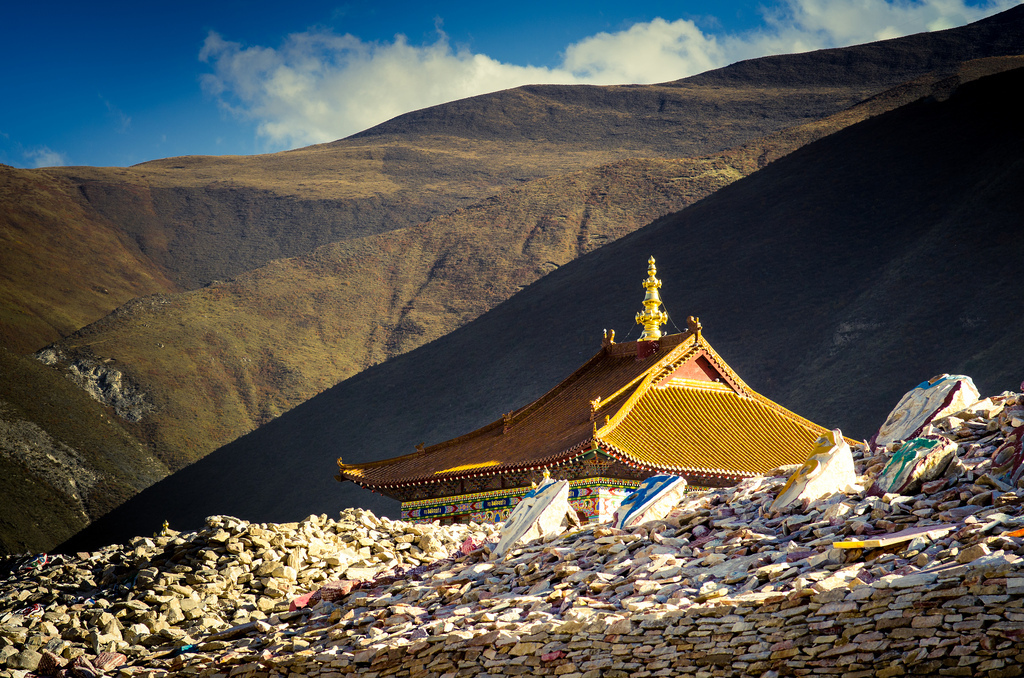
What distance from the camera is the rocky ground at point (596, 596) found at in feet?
22.4

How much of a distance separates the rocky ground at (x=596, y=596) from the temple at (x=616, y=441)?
1.91 metres

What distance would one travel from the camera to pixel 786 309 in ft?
154

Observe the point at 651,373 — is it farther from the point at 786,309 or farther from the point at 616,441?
the point at 786,309

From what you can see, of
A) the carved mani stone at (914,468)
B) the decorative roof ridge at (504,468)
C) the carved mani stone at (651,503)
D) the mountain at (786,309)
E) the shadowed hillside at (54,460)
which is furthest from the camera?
the shadowed hillside at (54,460)

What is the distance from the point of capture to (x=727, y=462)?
1580 centimetres

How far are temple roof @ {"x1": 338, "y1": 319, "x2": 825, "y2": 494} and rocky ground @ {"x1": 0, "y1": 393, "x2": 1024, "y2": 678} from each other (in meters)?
2.29

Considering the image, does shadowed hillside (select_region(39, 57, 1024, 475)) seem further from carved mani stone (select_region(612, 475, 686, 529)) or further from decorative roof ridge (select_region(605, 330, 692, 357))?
carved mani stone (select_region(612, 475, 686, 529))

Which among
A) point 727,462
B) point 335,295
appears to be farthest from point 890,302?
point 335,295

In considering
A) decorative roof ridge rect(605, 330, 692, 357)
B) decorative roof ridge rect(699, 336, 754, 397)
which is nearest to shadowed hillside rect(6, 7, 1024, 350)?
decorative roof ridge rect(605, 330, 692, 357)

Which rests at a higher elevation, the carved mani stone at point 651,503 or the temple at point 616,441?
the temple at point 616,441

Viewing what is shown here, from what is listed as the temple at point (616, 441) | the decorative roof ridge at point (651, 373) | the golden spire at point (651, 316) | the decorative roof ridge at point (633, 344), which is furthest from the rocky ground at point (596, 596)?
the golden spire at point (651, 316)

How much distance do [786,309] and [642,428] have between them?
1291 inches

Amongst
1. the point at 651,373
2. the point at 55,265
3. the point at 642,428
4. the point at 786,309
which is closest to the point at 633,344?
the point at 651,373

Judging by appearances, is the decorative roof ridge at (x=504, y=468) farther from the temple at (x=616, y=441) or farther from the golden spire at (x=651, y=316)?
the golden spire at (x=651, y=316)
